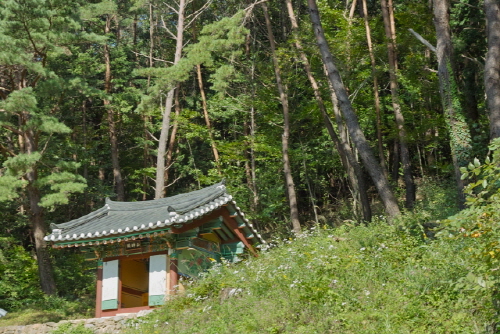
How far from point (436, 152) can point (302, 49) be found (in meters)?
9.08

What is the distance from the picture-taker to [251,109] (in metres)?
24.7

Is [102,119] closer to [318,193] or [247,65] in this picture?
[247,65]

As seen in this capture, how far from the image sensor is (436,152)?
25.4m

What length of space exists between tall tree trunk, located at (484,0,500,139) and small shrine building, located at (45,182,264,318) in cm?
688

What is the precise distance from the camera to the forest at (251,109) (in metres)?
17.3

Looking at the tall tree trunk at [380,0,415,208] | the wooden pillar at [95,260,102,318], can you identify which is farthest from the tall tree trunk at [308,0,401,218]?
the wooden pillar at [95,260,102,318]

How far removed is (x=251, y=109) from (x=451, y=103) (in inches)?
503

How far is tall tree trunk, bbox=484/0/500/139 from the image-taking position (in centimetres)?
1174

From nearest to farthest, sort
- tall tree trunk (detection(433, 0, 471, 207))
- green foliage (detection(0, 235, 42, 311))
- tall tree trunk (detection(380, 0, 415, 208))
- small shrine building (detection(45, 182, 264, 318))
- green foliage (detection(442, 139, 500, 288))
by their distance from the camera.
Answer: green foliage (detection(442, 139, 500, 288)), tall tree trunk (detection(433, 0, 471, 207)), small shrine building (detection(45, 182, 264, 318)), tall tree trunk (detection(380, 0, 415, 208)), green foliage (detection(0, 235, 42, 311))

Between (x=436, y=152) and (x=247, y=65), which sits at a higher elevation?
(x=247, y=65)

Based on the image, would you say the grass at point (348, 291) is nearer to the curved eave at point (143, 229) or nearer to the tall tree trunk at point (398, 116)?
the curved eave at point (143, 229)

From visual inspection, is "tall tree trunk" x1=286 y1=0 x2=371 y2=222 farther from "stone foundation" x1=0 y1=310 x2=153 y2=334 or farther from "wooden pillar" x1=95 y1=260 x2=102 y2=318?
"wooden pillar" x1=95 y1=260 x2=102 y2=318

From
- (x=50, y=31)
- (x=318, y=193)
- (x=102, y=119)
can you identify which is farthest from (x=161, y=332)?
(x=102, y=119)

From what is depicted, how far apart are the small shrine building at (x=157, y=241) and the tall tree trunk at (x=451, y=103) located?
593 centimetres
